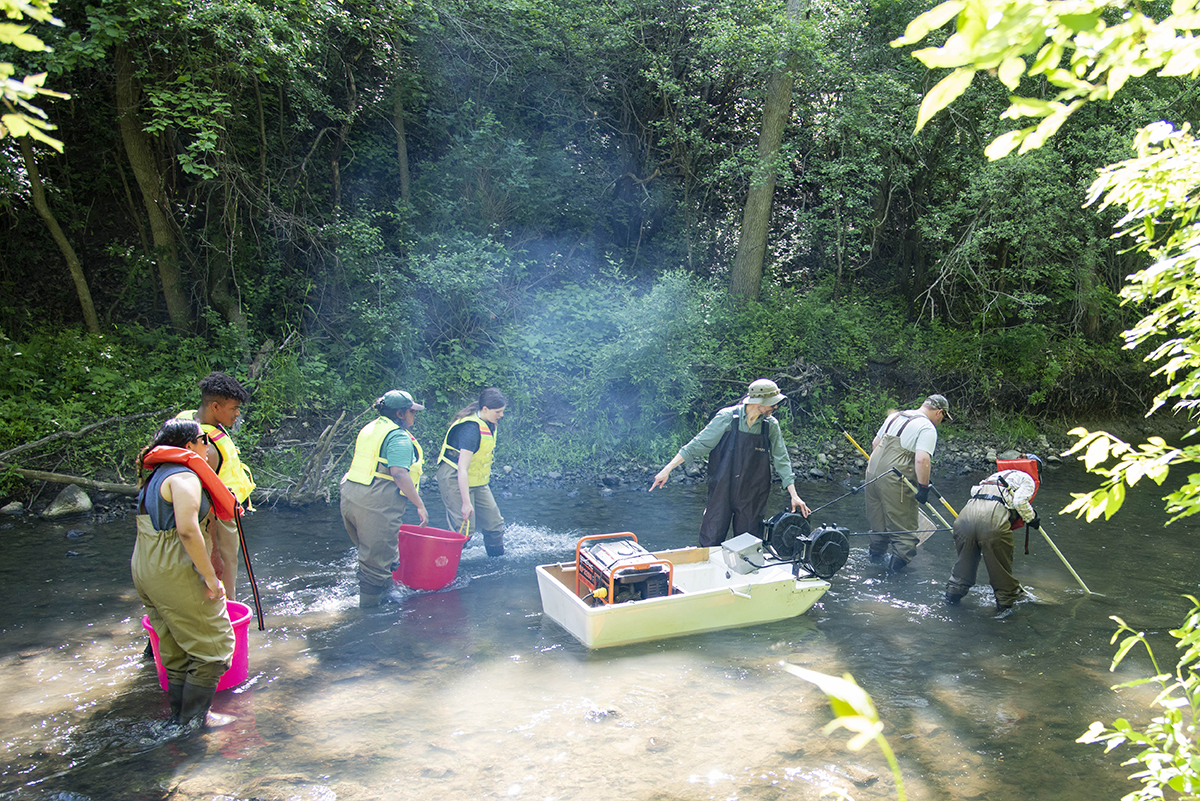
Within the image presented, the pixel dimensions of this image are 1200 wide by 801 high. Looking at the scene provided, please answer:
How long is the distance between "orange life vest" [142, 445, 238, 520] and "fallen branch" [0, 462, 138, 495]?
516 cm

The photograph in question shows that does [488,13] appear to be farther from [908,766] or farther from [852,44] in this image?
[908,766]

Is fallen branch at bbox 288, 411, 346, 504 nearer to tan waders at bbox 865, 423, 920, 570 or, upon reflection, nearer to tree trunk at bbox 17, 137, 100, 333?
tree trunk at bbox 17, 137, 100, 333

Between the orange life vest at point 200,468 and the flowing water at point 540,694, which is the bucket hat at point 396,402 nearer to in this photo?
the flowing water at point 540,694

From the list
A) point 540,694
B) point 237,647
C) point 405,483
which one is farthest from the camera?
point 405,483

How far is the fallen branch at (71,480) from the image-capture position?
8.51m

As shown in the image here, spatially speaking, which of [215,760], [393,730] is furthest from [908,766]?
[215,760]

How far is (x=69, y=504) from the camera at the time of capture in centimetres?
862

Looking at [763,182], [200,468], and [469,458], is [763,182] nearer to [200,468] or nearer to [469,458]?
[469,458]

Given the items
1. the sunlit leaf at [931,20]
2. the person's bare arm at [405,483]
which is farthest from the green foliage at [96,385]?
the sunlit leaf at [931,20]

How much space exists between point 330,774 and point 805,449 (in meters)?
9.56

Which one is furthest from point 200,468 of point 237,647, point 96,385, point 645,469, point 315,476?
point 645,469

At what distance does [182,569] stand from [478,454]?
3067mm

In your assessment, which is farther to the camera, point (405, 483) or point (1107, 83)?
point (405, 483)

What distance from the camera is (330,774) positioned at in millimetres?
4016
